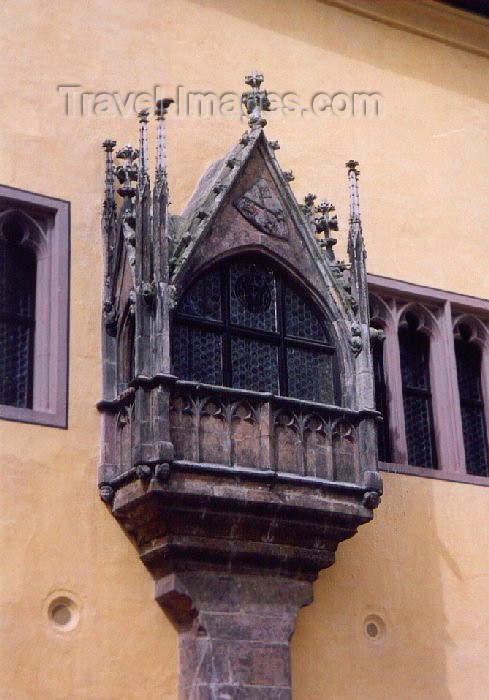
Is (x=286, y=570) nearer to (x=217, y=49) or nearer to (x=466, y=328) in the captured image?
(x=466, y=328)

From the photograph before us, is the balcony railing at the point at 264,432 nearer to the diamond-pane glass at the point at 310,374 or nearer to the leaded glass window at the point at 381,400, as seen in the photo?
the diamond-pane glass at the point at 310,374

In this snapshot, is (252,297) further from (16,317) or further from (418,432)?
(418,432)

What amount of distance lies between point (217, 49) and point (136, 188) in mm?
2445

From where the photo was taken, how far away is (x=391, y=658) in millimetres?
11883

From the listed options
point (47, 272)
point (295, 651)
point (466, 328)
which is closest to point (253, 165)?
point (47, 272)

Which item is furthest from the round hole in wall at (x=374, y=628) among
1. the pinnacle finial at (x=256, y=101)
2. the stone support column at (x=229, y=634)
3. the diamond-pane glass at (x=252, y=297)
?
the pinnacle finial at (x=256, y=101)

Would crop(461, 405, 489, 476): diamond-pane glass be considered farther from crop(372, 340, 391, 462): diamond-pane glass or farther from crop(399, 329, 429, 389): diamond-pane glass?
crop(372, 340, 391, 462): diamond-pane glass

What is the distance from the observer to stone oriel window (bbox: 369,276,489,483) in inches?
512

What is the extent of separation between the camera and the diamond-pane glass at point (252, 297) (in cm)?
1146

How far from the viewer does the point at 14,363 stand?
11.0 metres

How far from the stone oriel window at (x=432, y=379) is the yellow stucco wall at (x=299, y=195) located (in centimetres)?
23

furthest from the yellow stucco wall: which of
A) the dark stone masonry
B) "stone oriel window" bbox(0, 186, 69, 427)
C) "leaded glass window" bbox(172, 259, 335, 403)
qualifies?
"leaded glass window" bbox(172, 259, 335, 403)

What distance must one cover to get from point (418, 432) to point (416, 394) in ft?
1.28

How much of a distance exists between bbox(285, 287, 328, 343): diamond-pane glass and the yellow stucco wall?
1.45m
